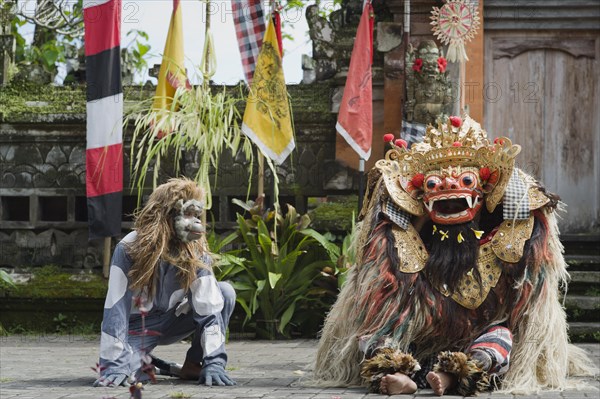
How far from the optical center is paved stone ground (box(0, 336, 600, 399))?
21.2ft

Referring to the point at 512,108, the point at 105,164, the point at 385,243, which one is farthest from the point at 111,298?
the point at 512,108

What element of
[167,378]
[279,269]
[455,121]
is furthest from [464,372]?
[279,269]

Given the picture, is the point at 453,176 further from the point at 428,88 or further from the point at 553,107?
the point at 553,107

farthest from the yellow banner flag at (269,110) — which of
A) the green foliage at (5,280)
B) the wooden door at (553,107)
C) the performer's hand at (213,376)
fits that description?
the performer's hand at (213,376)

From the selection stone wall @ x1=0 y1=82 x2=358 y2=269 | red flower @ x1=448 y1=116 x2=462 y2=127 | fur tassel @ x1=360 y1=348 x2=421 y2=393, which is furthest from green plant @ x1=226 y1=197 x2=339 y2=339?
fur tassel @ x1=360 y1=348 x2=421 y2=393

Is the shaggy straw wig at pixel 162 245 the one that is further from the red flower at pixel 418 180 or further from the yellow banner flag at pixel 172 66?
the yellow banner flag at pixel 172 66

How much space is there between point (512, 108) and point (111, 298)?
23.8ft

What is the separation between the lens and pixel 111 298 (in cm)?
688

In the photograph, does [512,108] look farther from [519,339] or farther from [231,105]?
[519,339]

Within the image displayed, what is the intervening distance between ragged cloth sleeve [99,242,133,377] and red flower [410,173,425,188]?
1.81 m

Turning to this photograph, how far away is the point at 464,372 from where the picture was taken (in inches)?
252

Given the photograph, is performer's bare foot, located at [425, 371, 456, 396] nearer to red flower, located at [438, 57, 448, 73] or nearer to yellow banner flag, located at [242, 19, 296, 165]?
yellow banner flag, located at [242, 19, 296, 165]

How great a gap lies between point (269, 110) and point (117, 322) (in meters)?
4.81

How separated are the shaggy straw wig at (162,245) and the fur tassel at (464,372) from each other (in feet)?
5.26
